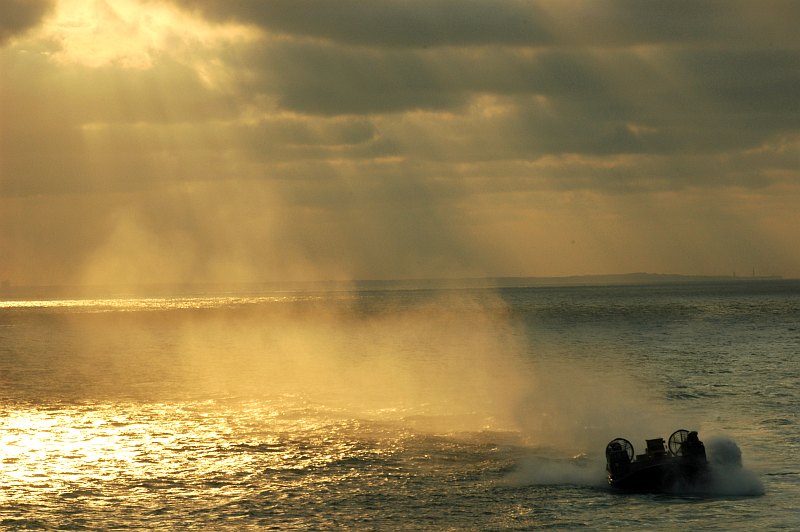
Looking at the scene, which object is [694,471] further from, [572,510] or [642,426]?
[642,426]

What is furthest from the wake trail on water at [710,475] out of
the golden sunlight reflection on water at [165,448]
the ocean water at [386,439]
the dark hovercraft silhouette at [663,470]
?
the golden sunlight reflection on water at [165,448]

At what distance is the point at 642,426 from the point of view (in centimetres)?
6134

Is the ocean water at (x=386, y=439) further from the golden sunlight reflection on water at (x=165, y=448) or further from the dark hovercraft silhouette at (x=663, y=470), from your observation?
the dark hovercraft silhouette at (x=663, y=470)

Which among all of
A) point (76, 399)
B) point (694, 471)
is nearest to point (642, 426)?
point (694, 471)

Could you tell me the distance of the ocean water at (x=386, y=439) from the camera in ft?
131

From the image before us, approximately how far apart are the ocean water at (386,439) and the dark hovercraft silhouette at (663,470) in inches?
29.9

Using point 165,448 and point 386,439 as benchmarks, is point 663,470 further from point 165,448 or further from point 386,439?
point 165,448

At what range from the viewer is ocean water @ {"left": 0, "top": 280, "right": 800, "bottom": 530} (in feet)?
131

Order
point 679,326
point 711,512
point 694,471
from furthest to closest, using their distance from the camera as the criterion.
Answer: point 679,326 < point 694,471 < point 711,512

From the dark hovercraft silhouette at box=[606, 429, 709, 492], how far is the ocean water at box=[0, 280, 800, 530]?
760mm

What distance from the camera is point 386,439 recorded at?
5712 centimetres

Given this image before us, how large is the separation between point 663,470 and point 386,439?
61.5 ft

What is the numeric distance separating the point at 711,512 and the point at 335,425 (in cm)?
2894

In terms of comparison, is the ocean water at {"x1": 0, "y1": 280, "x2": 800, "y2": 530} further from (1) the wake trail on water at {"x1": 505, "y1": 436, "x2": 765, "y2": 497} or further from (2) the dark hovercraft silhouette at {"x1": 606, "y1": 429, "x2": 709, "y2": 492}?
(2) the dark hovercraft silhouette at {"x1": 606, "y1": 429, "x2": 709, "y2": 492}
